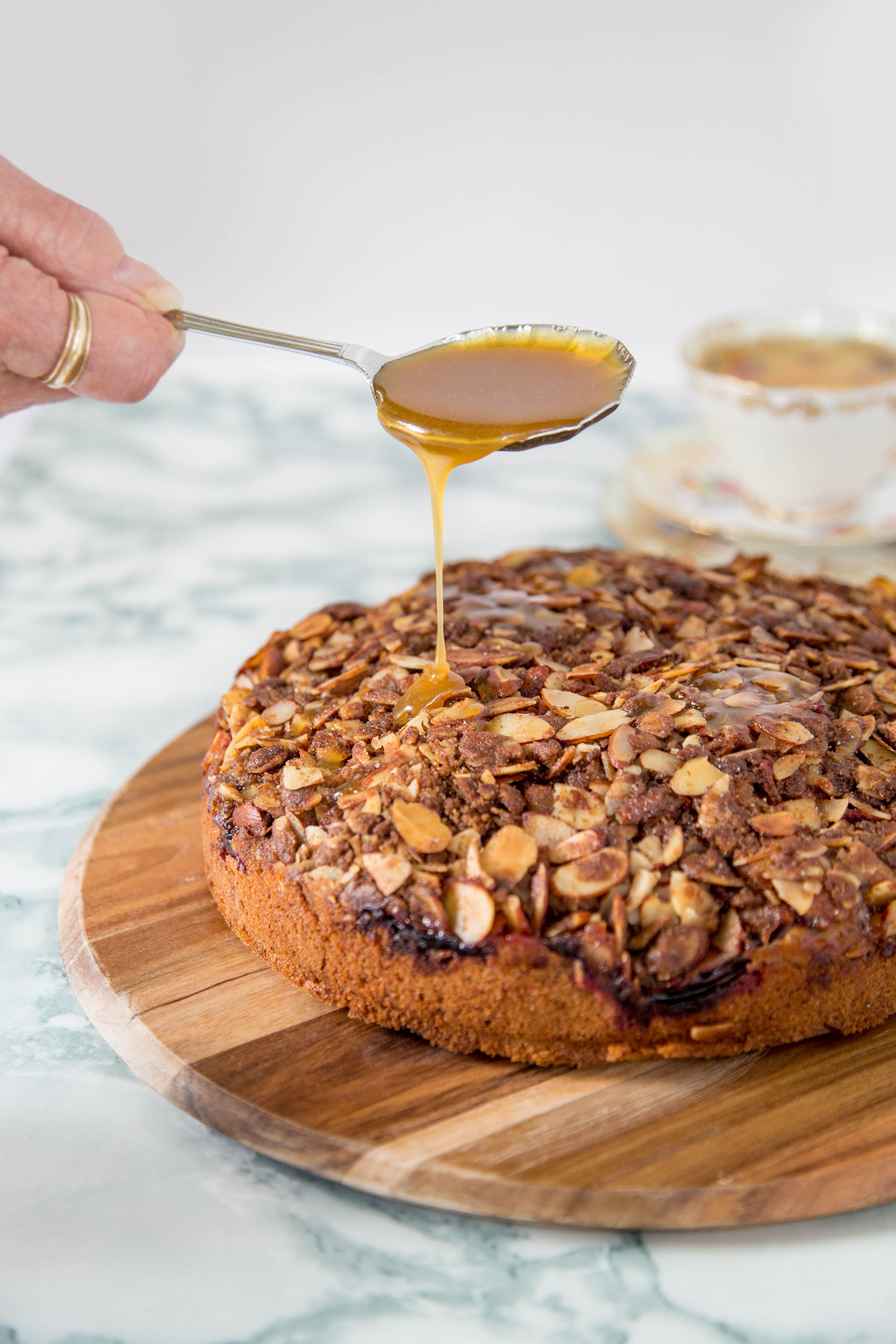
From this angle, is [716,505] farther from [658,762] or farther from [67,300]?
[67,300]

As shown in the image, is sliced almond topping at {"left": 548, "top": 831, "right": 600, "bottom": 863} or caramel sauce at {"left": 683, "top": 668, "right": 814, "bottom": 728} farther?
caramel sauce at {"left": 683, "top": 668, "right": 814, "bottom": 728}

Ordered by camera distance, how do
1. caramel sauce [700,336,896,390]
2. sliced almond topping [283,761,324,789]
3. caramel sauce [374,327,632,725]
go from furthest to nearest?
caramel sauce [700,336,896,390] < caramel sauce [374,327,632,725] < sliced almond topping [283,761,324,789]

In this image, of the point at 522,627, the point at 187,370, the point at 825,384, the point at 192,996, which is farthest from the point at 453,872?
the point at 187,370

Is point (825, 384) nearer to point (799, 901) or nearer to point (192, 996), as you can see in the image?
point (799, 901)

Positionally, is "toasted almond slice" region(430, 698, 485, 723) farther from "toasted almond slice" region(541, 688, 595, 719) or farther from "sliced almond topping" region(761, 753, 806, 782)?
"sliced almond topping" region(761, 753, 806, 782)

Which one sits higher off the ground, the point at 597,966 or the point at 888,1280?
the point at 597,966

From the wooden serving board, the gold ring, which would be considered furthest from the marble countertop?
the gold ring

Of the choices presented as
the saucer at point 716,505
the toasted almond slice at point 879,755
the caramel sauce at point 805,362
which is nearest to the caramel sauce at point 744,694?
the toasted almond slice at point 879,755

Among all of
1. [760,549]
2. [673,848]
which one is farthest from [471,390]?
[760,549]
